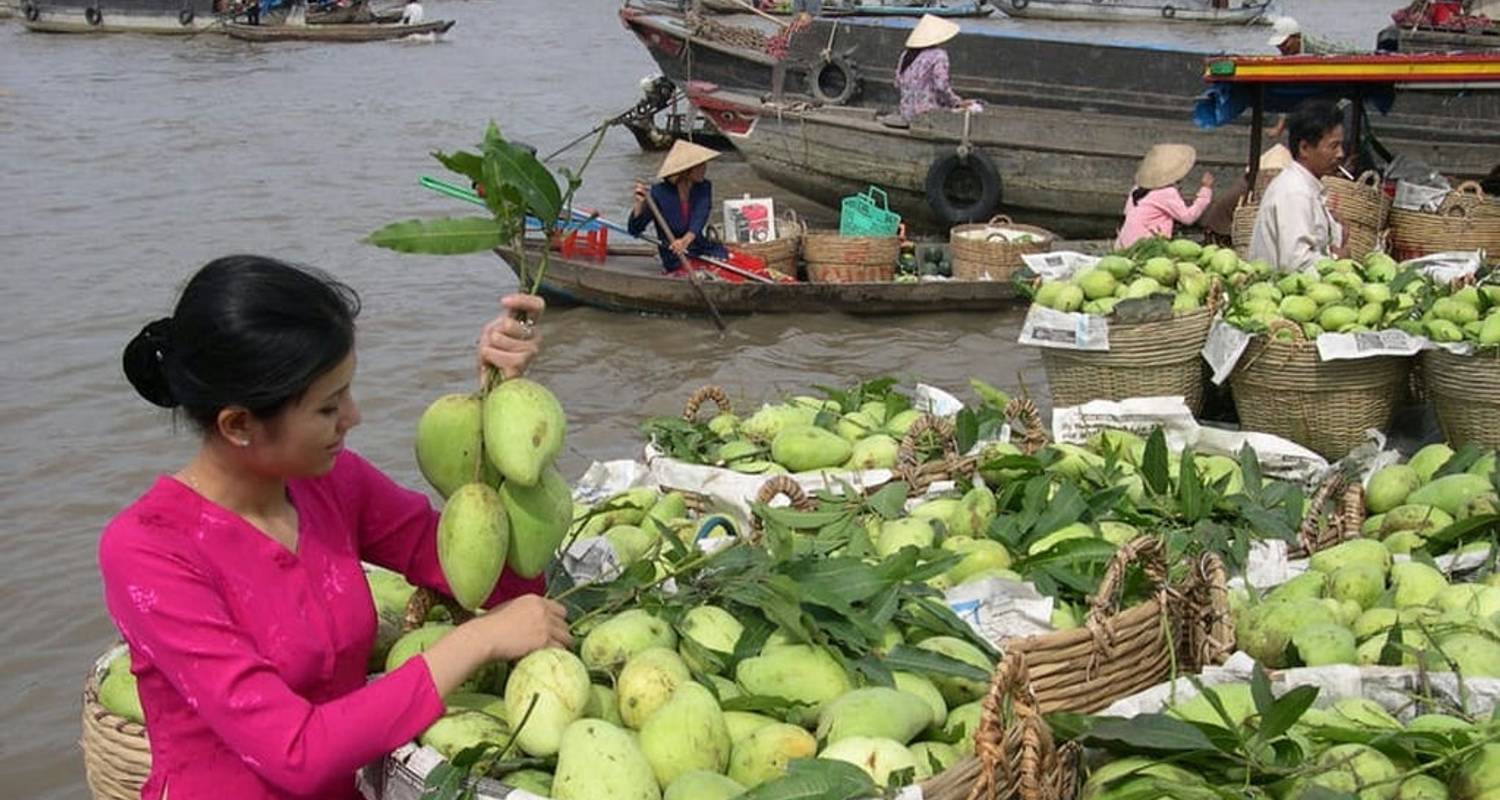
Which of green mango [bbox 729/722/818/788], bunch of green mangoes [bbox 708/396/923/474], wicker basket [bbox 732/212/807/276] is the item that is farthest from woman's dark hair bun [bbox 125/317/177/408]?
wicker basket [bbox 732/212/807/276]

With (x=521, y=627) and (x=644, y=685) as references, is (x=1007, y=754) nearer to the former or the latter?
(x=644, y=685)

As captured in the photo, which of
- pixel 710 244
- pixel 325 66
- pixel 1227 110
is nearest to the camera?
pixel 1227 110

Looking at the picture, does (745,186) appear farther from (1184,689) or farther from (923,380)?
(1184,689)

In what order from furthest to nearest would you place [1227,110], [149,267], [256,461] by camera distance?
[149,267], [1227,110], [256,461]

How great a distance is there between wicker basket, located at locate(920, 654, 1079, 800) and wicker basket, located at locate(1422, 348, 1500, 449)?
9.01 feet

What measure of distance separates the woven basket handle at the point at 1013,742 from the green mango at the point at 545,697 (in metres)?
0.48

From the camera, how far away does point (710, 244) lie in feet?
25.6

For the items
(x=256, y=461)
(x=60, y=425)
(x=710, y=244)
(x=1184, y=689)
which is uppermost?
(x=256, y=461)

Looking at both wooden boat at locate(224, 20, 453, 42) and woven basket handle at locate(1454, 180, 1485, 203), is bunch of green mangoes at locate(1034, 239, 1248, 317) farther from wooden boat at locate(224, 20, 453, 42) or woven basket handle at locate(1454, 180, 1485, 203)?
wooden boat at locate(224, 20, 453, 42)

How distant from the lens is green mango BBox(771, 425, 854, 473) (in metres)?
3.28

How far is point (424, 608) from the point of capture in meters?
1.94

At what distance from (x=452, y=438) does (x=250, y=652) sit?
36cm

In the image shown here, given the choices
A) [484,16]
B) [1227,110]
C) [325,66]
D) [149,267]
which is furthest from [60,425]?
[484,16]

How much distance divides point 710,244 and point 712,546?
537cm
